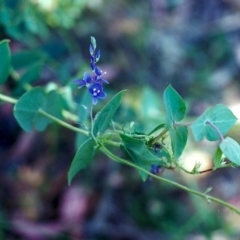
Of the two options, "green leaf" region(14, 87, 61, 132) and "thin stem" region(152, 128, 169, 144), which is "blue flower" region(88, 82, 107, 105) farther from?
"green leaf" region(14, 87, 61, 132)

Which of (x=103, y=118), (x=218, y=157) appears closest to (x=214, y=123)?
(x=218, y=157)

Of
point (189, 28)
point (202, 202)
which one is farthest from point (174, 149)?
point (189, 28)

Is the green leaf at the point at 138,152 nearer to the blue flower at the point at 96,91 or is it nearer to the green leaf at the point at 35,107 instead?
the blue flower at the point at 96,91

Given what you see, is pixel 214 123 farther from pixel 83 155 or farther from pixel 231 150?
pixel 83 155

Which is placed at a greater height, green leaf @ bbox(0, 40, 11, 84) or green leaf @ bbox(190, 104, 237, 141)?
green leaf @ bbox(190, 104, 237, 141)

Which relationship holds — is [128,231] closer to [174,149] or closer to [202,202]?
[202,202]

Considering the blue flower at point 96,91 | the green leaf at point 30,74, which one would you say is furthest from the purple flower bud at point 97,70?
the green leaf at point 30,74

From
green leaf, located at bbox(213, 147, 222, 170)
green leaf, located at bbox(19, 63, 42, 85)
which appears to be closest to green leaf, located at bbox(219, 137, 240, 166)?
green leaf, located at bbox(213, 147, 222, 170)
